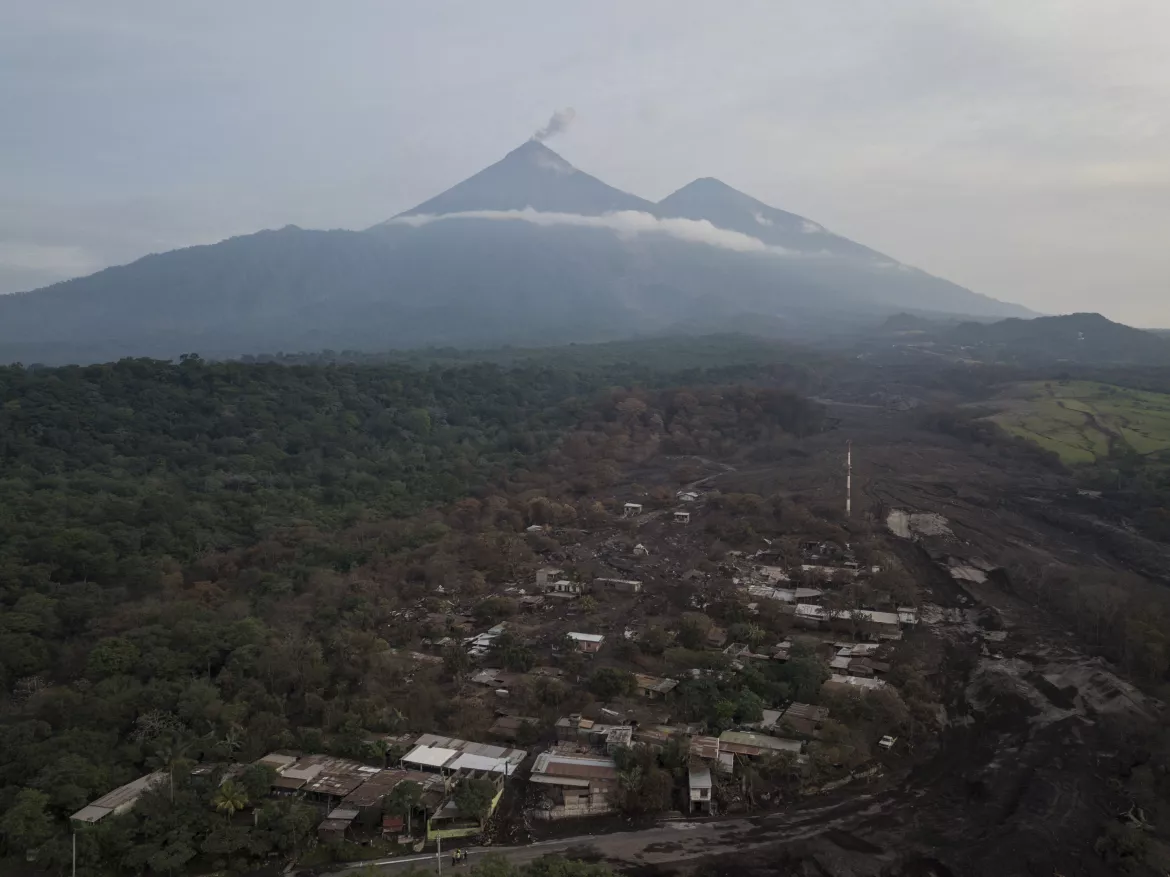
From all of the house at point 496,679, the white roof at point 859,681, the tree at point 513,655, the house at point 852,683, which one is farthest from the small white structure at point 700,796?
the tree at point 513,655

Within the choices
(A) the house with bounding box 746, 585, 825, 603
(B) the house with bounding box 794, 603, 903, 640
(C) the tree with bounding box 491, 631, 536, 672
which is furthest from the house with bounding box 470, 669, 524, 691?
(B) the house with bounding box 794, 603, 903, 640

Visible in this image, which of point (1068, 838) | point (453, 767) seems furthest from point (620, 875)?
point (1068, 838)

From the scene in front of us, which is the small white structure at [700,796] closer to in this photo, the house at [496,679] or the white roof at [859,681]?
the white roof at [859,681]

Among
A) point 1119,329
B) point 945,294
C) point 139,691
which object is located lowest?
point 139,691

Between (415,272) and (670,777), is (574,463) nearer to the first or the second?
(670,777)

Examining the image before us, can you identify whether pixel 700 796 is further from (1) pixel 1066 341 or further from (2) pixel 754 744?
(1) pixel 1066 341

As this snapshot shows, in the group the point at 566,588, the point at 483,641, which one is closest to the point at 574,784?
the point at 483,641
